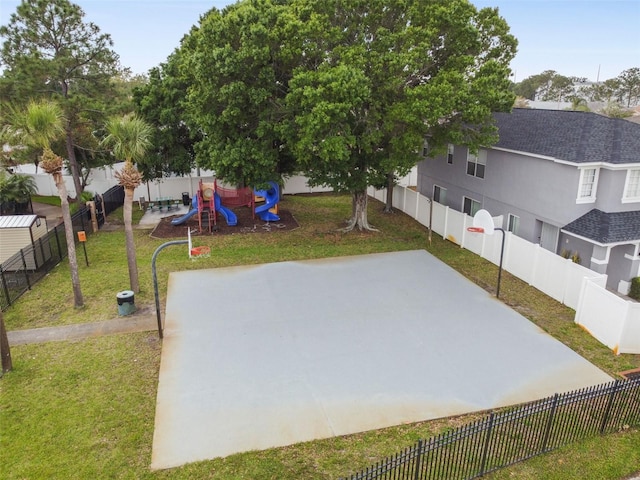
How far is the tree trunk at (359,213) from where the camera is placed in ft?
70.6

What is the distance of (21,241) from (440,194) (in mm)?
19529

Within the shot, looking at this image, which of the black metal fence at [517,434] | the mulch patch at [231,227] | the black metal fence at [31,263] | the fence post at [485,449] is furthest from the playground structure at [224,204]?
the fence post at [485,449]

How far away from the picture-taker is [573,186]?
1569cm

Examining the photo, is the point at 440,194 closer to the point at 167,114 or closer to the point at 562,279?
the point at 562,279

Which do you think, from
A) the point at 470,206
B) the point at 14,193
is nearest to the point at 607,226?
the point at 470,206

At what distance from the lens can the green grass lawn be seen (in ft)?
25.8

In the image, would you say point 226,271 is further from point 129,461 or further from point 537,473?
point 537,473

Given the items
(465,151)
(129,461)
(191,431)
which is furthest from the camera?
(465,151)

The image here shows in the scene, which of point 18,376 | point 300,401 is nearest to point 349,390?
point 300,401

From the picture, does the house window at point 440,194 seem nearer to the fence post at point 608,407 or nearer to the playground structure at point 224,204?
the playground structure at point 224,204

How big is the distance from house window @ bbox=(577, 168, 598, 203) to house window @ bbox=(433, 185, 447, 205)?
8681 millimetres

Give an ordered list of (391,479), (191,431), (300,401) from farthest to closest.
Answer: (300,401)
(191,431)
(391,479)

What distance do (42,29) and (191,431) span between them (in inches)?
803

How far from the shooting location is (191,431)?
883 centimetres
